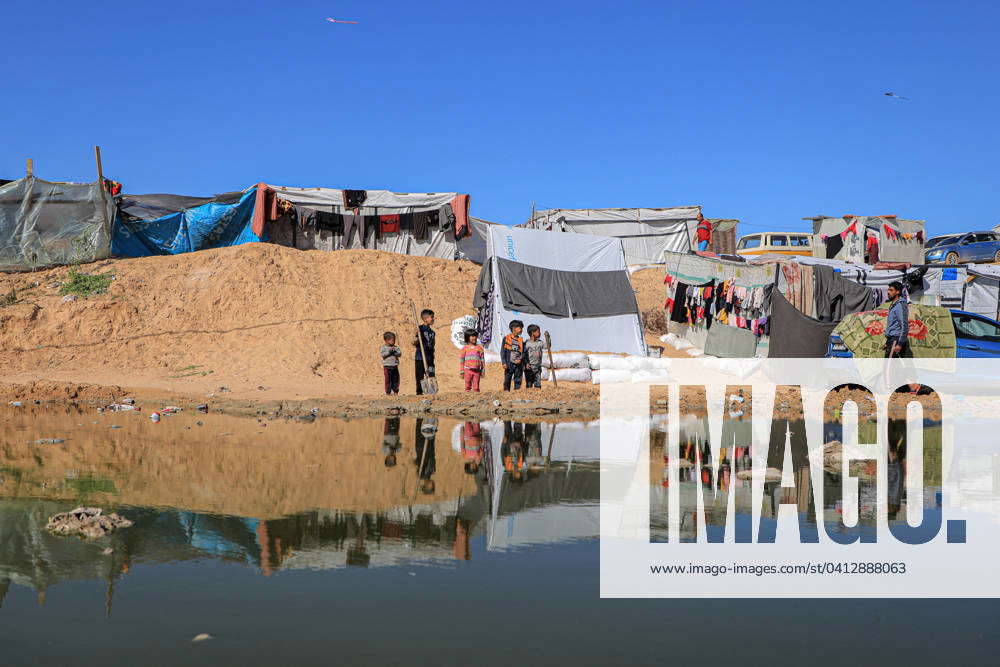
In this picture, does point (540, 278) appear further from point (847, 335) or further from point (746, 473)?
point (746, 473)

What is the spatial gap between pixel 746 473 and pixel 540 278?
12.5 meters

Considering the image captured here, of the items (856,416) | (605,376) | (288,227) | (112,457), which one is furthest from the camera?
(288,227)

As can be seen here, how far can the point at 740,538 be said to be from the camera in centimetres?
550

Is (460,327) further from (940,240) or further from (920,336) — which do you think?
(940,240)

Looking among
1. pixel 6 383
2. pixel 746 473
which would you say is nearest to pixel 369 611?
pixel 746 473

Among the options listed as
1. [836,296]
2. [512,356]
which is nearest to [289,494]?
[512,356]

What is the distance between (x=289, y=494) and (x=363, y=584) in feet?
7.36

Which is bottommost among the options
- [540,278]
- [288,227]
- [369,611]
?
[369,611]

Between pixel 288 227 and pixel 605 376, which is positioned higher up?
pixel 288 227

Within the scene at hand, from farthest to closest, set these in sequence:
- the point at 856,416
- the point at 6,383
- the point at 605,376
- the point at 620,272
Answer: the point at 620,272
the point at 605,376
the point at 6,383
the point at 856,416

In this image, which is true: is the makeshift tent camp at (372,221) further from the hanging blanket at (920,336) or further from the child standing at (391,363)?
the hanging blanket at (920,336)

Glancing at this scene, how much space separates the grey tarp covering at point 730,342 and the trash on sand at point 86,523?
15996 mm

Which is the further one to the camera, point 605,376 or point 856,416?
point 605,376

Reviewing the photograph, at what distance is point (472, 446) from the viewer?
9.34 metres
